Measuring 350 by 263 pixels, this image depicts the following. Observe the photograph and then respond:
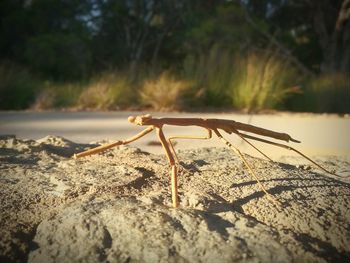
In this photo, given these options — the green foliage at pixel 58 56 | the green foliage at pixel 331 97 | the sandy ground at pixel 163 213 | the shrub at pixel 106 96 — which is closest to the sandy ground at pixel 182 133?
the sandy ground at pixel 163 213

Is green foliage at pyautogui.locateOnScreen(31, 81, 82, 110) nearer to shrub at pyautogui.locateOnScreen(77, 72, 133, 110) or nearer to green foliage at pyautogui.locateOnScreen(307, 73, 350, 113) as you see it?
shrub at pyautogui.locateOnScreen(77, 72, 133, 110)

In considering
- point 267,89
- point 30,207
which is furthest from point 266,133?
point 267,89

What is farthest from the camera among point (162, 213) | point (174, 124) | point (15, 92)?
point (15, 92)

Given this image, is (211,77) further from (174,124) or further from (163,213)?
(163,213)

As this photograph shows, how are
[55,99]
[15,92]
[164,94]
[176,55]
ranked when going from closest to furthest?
[164,94]
[55,99]
[15,92]
[176,55]

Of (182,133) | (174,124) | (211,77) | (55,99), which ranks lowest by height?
(182,133)

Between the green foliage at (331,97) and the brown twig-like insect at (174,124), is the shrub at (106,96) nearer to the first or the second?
the green foliage at (331,97)

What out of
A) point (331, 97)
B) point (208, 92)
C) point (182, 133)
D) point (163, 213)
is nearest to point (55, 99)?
point (208, 92)

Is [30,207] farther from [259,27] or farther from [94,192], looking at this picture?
[259,27]
